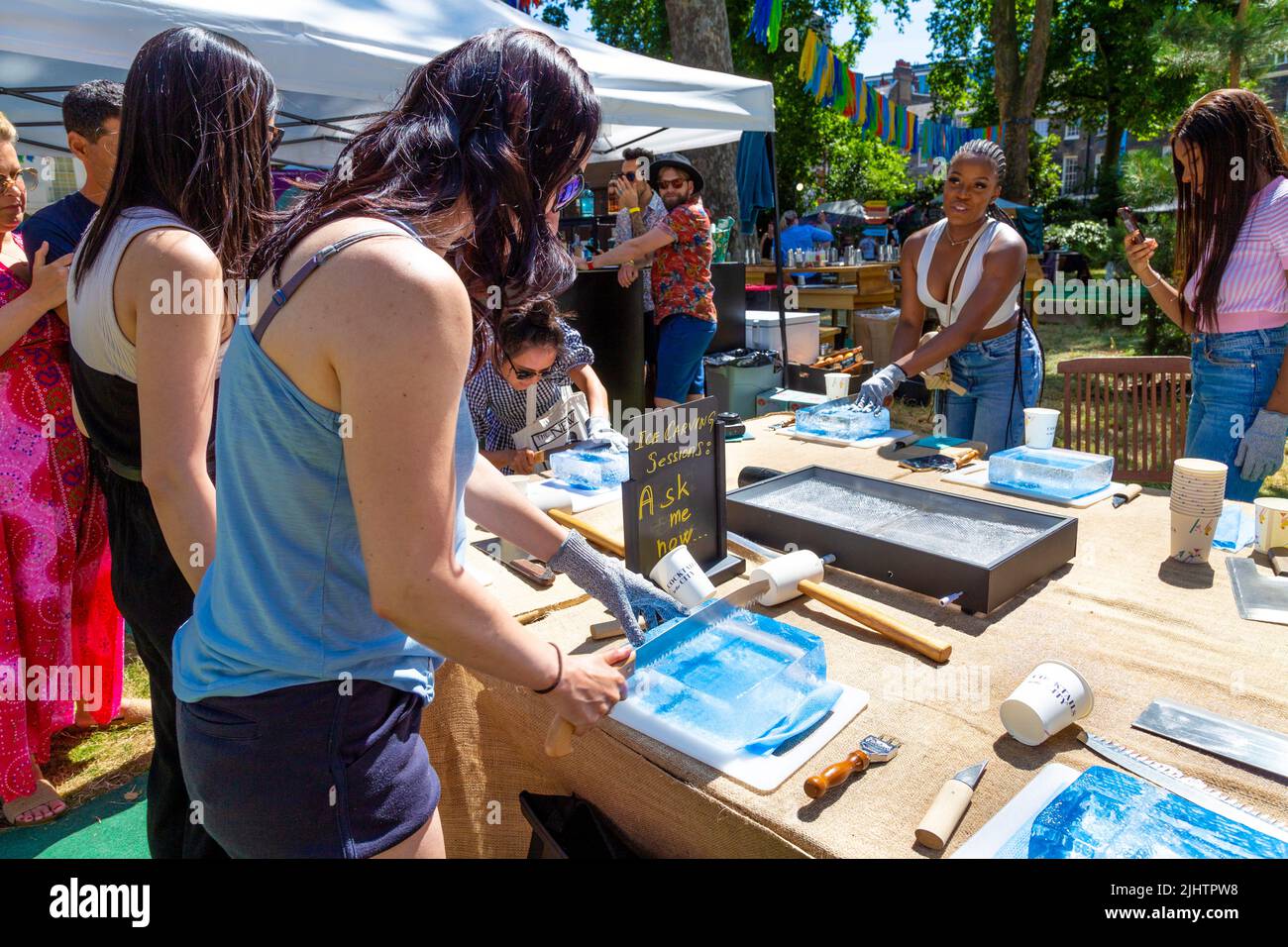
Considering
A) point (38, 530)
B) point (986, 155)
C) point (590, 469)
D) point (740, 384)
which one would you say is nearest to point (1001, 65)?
point (740, 384)

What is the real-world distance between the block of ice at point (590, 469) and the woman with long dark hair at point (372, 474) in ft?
4.44

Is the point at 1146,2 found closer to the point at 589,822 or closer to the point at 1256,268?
the point at 1256,268

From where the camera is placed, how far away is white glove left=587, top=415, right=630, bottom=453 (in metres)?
2.73

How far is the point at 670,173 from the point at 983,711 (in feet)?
15.1

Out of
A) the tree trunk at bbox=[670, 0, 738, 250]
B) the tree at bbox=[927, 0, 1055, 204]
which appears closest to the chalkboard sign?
the tree trunk at bbox=[670, 0, 738, 250]

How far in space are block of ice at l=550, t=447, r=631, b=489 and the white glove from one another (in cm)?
12

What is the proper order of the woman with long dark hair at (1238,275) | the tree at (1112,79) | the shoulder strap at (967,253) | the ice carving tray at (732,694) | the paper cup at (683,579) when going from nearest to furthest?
the ice carving tray at (732,694)
the paper cup at (683,579)
the woman with long dark hair at (1238,275)
the shoulder strap at (967,253)
the tree at (1112,79)

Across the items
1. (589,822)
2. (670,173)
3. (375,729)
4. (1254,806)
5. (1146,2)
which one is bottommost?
(589,822)

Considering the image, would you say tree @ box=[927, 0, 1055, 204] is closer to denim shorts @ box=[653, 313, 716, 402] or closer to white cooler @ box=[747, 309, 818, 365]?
white cooler @ box=[747, 309, 818, 365]

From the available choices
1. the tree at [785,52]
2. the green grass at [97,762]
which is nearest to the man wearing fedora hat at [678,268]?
the green grass at [97,762]

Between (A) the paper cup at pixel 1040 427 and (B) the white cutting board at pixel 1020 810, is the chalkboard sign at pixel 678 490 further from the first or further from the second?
(A) the paper cup at pixel 1040 427

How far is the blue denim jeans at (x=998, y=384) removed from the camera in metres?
3.20

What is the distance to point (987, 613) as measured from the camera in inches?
63.0
